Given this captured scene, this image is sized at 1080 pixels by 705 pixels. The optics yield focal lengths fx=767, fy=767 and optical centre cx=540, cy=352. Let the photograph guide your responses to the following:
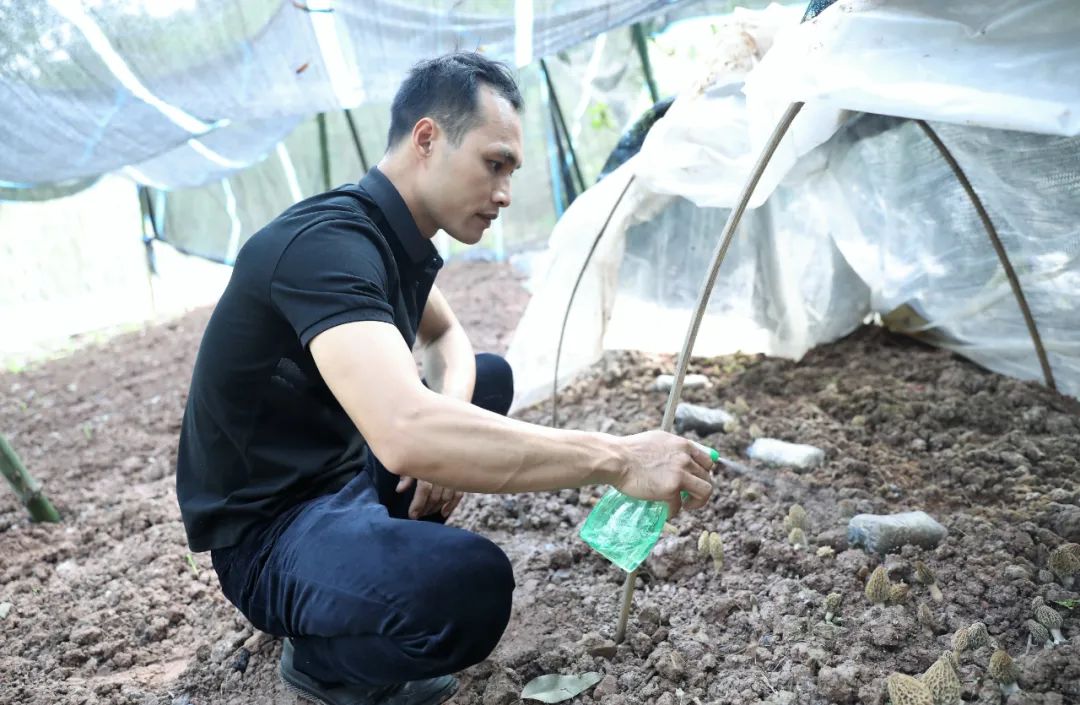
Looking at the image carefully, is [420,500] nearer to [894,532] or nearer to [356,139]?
[894,532]

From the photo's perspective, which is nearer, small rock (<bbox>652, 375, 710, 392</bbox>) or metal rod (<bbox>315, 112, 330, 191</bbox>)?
small rock (<bbox>652, 375, 710, 392</bbox>)

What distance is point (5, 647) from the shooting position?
1.95m

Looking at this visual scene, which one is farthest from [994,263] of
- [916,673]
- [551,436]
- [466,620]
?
[466,620]

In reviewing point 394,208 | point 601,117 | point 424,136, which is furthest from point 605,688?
point 601,117

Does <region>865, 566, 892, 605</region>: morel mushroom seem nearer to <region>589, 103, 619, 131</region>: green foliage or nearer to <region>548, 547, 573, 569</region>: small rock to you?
<region>548, 547, 573, 569</region>: small rock

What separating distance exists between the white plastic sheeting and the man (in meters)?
0.70

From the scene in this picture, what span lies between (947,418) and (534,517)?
1415mm

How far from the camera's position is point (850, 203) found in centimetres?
302

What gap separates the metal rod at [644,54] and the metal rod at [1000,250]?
331 cm

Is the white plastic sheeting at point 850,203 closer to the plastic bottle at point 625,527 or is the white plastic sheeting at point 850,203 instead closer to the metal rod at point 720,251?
the metal rod at point 720,251

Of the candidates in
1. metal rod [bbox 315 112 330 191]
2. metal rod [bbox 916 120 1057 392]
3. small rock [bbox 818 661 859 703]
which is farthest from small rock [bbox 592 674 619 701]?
metal rod [bbox 315 112 330 191]

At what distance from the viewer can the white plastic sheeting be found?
1297 mm

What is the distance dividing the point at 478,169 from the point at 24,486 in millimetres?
2044

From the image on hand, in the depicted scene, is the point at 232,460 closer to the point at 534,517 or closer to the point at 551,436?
the point at 551,436
